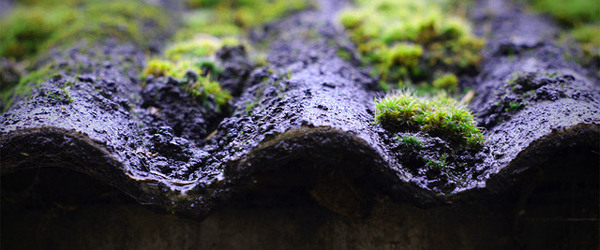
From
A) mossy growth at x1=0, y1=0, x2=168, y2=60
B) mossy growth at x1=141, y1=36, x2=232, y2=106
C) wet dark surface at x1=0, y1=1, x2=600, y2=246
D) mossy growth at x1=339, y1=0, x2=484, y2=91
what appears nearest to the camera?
wet dark surface at x1=0, y1=1, x2=600, y2=246

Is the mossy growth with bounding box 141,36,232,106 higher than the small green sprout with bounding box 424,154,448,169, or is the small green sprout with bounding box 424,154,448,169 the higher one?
the mossy growth with bounding box 141,36,232,106

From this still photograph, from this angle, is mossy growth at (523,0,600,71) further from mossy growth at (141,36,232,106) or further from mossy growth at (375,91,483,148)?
mossy growth at (141,36,232,106)

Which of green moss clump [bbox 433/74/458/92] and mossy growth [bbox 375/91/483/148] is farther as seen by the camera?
green moss clump [bbox 433/74/458/92]

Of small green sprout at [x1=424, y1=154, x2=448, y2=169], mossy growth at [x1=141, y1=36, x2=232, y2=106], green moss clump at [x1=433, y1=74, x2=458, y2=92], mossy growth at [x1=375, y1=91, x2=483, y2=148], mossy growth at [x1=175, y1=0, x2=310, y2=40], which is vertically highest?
mossy growth at [x1=175, y1=0, x2=310, y2=40]

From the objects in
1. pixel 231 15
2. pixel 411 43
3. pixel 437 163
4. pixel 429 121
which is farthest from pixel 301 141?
pixel 231 15

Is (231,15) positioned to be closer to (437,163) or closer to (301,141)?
(301,141)

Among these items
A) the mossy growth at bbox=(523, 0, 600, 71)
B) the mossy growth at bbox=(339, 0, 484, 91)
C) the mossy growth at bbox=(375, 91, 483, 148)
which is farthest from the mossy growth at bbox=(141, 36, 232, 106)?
the mossy growth at bbox=(523, 0, 600, 71)

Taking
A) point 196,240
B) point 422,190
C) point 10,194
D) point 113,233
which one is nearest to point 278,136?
point 422,190

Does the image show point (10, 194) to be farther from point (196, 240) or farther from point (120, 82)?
point (196, 240)

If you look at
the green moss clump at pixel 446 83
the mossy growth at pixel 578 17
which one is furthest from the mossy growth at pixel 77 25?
the mossy growth at pixel 578 17
